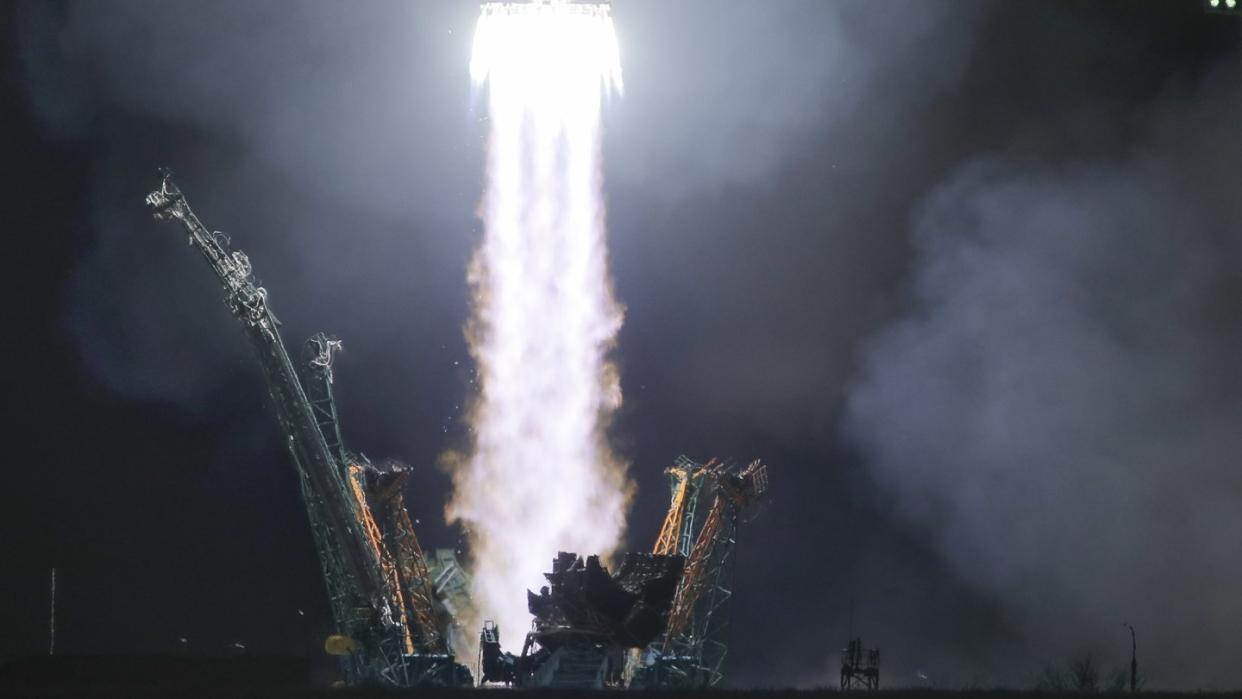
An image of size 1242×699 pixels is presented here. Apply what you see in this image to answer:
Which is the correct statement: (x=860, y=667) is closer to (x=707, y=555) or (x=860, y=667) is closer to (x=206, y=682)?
(x=707, y=555)

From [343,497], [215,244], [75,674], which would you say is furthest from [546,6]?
[75,674]

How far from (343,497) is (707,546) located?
54.7 ft

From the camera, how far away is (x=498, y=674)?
77.9m

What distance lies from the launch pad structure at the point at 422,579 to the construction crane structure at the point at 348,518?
6cm

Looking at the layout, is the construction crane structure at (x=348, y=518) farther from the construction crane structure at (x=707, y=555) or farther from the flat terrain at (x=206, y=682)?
the construction crane structure at (x=707, y=555)

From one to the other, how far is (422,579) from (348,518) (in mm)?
5555

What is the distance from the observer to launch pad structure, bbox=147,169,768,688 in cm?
7600

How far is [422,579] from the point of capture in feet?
265

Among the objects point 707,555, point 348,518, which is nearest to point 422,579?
point 348,518

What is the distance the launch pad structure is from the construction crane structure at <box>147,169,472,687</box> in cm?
6

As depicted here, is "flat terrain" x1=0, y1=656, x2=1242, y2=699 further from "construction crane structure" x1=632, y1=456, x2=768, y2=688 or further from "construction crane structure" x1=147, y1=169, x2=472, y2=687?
"construction crane structure" x1=632, y1=456, x2=768, y2=688

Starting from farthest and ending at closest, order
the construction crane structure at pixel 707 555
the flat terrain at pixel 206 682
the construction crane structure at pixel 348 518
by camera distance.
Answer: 1. the construction crane structure at pixel 707 555
2. the construction crane structure at pixel 348 518
3. the flat terrain at pixel 206 682

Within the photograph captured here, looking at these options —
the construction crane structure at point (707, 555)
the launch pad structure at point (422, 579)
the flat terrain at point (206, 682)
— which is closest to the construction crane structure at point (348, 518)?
the launch pad structure at point (422, 579)

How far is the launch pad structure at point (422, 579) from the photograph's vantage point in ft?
249
